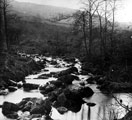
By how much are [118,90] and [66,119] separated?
641 cm

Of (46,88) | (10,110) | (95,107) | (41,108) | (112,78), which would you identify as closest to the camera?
(41,108)

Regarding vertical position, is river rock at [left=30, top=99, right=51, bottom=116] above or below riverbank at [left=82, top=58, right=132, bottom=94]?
above

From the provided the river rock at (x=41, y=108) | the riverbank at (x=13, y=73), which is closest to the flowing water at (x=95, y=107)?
the river rock at (x=41, y=108)

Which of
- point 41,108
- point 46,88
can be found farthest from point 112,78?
point 41,108

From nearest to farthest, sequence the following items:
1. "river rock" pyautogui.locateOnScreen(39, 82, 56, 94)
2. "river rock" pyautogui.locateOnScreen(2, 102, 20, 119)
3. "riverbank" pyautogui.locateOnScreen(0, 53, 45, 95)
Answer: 1. "river rock" pyautogui.locateOnScreen(2, 102, 20, 119)
2. "river rock" pyautogui.locateOnScreen(39, 82, 56, 94)
3. "riverbank" pyautogui.locateOnScreen(0, 53, 45, 95)

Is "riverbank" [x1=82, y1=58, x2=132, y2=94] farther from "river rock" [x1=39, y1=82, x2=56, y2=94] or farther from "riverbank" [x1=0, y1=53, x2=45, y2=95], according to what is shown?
"riverbank" [x1=0, y1=53, x2=45, y2=95]

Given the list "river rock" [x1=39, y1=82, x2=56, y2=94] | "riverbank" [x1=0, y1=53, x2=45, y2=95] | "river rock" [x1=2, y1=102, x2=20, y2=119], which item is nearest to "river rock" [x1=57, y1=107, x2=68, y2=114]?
"river rock" [x1=2, y1=102, x2=20, y2=119]

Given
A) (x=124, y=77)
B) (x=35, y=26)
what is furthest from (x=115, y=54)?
(x=35, y=26)

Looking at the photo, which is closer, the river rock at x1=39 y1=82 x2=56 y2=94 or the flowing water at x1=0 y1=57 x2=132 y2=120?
the flowing water at x1=0 y1=57 x2=132 y2=120

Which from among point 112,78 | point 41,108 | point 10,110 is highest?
point 41,108

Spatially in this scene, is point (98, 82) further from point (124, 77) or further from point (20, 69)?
point (20, 69)

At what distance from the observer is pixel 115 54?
22.2 metres

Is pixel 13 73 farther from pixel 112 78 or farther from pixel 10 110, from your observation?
pixel 112 78

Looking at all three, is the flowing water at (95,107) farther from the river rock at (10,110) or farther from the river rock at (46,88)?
the river rock at (46,88)
